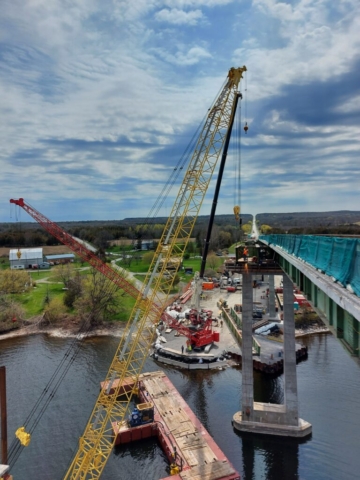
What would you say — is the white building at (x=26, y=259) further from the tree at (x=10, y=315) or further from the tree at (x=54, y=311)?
the tree at (x=54, y=311)

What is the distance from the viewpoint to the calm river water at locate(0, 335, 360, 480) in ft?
77.5

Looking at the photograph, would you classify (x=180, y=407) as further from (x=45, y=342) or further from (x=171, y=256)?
(x=45, y=342)

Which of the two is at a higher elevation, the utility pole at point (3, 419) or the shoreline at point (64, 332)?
the utility pole at point (3, 419)

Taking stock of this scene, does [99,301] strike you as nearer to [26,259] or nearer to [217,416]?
[217,416]

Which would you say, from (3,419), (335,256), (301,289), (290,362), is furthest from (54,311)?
(335,256)

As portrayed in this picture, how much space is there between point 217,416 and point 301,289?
1834cm

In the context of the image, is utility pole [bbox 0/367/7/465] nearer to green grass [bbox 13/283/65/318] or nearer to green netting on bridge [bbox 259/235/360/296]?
green netting on bridge [bbox 259/235/360/296]

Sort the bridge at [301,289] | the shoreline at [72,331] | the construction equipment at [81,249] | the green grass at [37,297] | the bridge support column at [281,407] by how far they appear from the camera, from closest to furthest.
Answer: the bridge at [301,289]
the bridge support column at [281,407]
the construction equipment at [81,249]
the shoreline at [72,331]
the green grass at [37,297]

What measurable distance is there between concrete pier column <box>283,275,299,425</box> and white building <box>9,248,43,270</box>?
98451 mm

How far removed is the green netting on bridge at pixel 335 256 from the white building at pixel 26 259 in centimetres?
10647

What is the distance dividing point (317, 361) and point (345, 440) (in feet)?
55.2

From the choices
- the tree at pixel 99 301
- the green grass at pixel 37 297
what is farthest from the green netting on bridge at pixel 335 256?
the green grass at pixel 37 297

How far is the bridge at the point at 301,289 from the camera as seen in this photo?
32.6ft

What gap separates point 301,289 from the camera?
17.0 m
